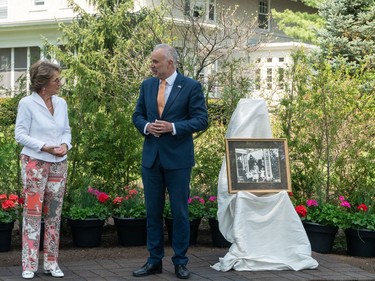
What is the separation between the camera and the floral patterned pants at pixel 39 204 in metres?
6.25

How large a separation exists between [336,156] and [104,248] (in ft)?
10.4

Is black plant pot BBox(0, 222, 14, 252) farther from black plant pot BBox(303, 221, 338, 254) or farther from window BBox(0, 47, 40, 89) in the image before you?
window BBox(0, 47, 40, 89)

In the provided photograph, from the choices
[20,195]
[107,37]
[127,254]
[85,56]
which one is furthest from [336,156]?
[107,37]

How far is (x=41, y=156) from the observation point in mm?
6230

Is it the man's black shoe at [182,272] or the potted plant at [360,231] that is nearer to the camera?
the man's black shoe at [182,272]

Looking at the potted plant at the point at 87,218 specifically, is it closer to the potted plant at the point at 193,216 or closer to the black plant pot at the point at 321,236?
the potted plant at the point at 193,216

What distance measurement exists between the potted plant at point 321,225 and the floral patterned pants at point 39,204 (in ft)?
9.48

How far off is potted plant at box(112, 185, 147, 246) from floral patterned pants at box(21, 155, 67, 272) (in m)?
1.53

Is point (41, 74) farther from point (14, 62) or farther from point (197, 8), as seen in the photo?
point (14, 62)

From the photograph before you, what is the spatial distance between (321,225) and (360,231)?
0.42 m

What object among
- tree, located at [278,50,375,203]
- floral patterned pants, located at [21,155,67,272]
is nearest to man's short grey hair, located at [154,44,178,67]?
floral patterned pants, located at [21,155,67,272]

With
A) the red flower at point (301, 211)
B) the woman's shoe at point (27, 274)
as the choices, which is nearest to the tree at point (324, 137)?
the red flower at point (301, 211)

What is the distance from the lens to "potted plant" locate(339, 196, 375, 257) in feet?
26.0

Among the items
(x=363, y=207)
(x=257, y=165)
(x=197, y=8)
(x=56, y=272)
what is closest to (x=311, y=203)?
(x=363, y=207)
